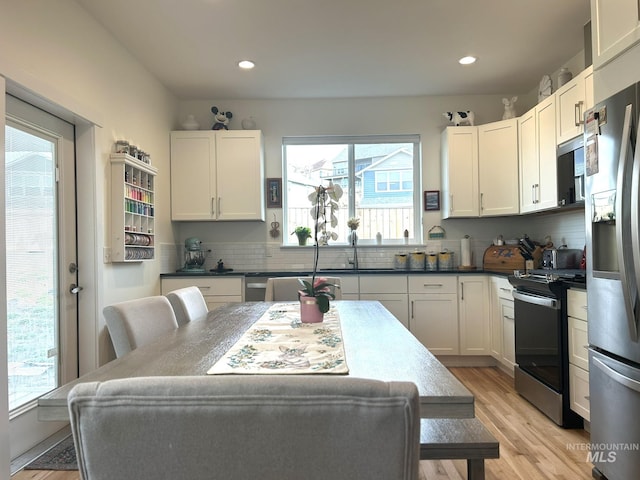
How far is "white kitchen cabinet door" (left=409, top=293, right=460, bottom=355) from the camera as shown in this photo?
4004mm

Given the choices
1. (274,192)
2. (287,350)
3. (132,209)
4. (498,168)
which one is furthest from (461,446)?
(274,192)

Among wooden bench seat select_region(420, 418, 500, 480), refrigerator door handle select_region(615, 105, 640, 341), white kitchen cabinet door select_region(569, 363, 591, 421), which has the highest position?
refrigerator door handle select_region(615, 105, 640, 341)

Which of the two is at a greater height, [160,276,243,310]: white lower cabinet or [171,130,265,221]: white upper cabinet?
[171,130,265,221]: white upper cabinet

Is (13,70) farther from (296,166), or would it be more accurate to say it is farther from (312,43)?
(296,166)

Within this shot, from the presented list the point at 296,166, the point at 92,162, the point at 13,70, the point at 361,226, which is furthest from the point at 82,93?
the point at 361,226

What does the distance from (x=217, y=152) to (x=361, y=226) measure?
1.68m

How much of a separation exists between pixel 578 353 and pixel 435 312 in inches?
61.4

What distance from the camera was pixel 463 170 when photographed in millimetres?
4250

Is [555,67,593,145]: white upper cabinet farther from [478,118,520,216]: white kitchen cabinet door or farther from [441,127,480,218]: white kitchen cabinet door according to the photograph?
[441,127,480,218]: white kitchen cabinet door

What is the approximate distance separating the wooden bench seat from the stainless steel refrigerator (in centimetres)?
104

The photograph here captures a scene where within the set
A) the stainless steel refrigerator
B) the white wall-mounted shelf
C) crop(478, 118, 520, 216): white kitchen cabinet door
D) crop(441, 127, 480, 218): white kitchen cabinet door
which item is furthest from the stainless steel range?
the white wall-mounted shelf

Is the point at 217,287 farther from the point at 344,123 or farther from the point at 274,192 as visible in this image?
the point at 344,123

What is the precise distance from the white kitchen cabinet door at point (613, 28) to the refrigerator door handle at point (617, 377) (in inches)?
54.1

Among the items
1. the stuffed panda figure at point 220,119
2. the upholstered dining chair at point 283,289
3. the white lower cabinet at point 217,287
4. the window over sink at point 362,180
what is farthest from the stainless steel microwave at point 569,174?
the stuffed panda figure at point 220,119
